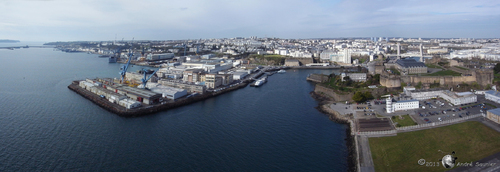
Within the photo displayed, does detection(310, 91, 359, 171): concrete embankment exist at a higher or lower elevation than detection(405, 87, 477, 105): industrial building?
A: lower

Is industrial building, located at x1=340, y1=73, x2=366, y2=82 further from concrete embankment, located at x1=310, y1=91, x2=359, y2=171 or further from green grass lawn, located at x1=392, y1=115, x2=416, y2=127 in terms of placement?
green grass lawn, located at x1=392, y1=115, x2=416, y2=127

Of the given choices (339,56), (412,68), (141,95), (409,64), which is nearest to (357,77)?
(412,68)

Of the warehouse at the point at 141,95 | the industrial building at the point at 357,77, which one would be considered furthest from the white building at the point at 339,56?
the warehouse at the point at 141,95

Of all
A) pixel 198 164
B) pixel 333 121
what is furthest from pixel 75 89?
pixel 333 121

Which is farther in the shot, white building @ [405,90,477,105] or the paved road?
white building @ [405,90,477,105]

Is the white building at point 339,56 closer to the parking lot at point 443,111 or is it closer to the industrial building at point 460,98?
the industrial building at point 460,98

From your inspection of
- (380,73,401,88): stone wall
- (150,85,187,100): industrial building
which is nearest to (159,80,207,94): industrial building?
(150,85,187,100): industrial building
